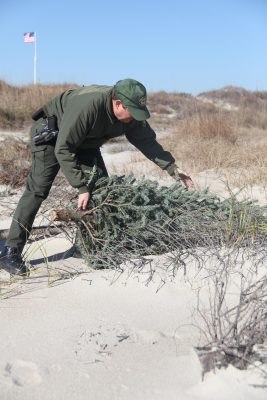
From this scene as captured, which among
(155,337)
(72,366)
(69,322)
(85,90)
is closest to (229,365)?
(155,337)

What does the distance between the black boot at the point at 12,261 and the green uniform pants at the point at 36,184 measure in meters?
0.04

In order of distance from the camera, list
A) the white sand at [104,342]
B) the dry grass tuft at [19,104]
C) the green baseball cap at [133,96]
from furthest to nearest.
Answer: the dry grass tuft at [19,104]
the green baseball cap at [133,96]
the white sand at [104,342]

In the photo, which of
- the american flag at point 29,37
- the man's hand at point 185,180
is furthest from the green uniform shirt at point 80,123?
the american flag at point 29,37

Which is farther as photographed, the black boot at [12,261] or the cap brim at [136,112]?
the black boot at [12,261]

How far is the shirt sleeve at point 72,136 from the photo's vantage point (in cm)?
294

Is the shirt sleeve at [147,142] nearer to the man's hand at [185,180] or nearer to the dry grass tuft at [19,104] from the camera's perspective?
the man's hand at [185,180]

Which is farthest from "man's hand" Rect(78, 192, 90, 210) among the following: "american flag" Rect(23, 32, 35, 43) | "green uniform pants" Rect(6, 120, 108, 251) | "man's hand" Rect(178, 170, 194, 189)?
"american flag" Rect(23, 32, 35, 43)

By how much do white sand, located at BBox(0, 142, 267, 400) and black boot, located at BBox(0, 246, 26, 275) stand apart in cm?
18

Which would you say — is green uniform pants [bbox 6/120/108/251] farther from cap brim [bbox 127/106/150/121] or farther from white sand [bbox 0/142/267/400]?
cap brim [bbox 127/106/150/121]

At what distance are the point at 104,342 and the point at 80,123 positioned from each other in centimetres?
131

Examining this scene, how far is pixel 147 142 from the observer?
3.56m

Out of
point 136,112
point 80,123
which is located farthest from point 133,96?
point 80,123

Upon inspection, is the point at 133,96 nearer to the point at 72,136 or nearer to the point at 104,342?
the point at 72,136

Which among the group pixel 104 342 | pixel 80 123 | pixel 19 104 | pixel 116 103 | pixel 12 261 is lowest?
pixel 19 104
